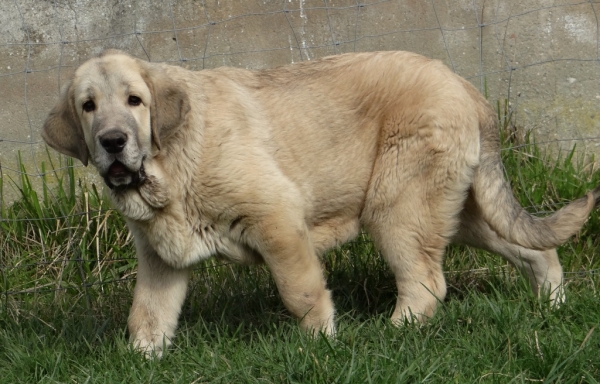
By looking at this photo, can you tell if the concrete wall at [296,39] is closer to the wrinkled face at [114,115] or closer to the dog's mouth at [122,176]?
the wrinkled face at [114,115]

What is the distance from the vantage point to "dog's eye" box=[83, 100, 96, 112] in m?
4.36

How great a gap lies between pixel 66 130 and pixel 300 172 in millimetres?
1317

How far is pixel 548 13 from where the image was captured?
258 inches

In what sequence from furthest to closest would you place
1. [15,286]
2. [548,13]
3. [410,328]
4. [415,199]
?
[548,13] < [15,286] < [415,199] < [410,328]

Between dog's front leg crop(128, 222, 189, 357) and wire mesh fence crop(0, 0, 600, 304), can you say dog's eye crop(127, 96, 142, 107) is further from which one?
wire mesh fence crop(0, 0, 600, 304)

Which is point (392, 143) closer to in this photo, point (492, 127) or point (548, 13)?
point (492, 127)

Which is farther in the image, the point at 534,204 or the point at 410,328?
the point at 534,204

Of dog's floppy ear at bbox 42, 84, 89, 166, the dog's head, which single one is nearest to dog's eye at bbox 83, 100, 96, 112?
the dog's head

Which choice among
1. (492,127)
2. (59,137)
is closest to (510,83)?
(492,127)

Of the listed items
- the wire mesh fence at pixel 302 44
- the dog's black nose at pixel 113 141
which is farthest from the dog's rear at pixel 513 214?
the dog's black nose at pixel 113 141

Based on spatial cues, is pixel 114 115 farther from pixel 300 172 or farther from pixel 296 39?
pixel 296 39

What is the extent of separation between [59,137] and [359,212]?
5.85 ft

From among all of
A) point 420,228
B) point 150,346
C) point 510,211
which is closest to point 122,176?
point 150,346

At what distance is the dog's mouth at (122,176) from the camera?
168 inches
